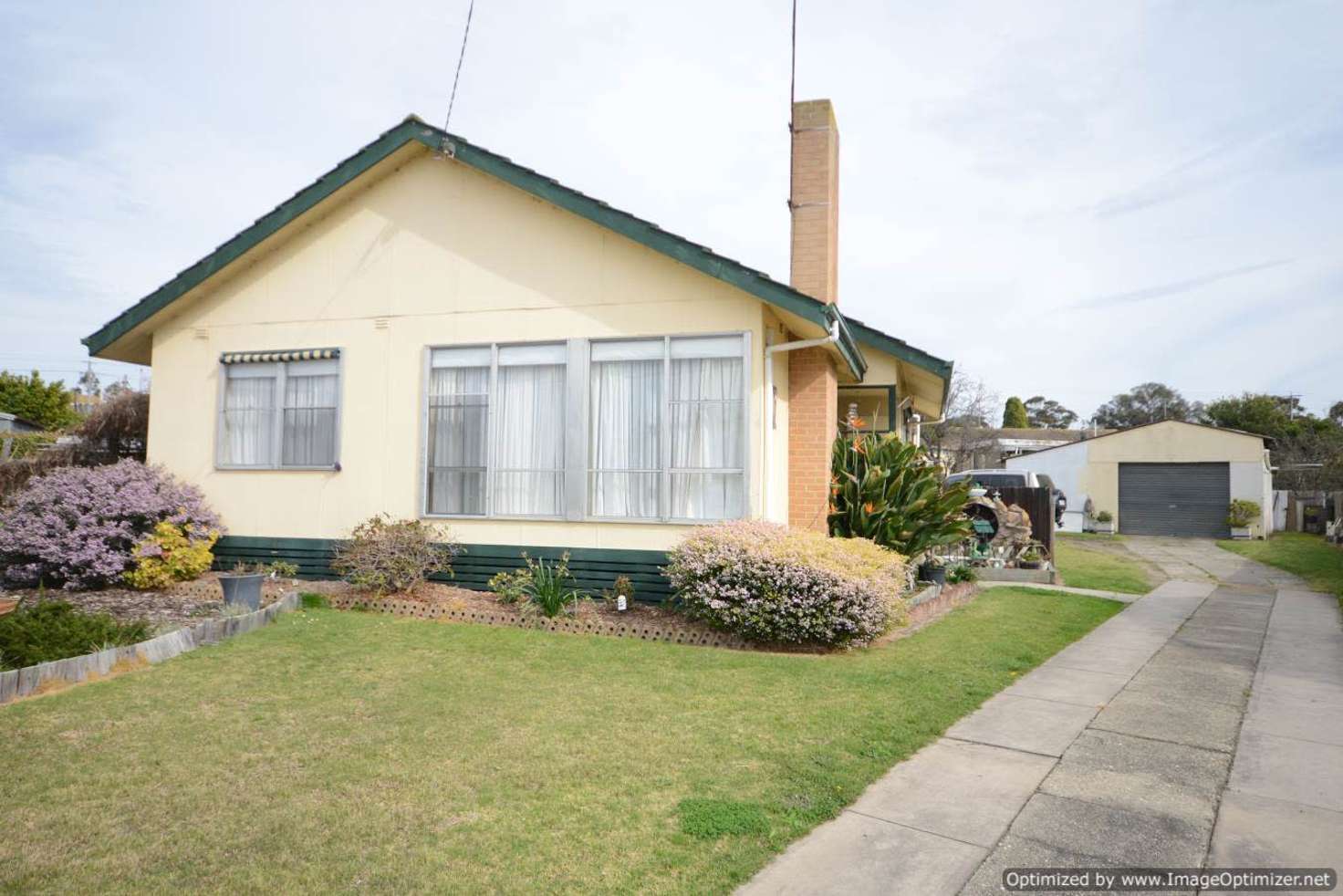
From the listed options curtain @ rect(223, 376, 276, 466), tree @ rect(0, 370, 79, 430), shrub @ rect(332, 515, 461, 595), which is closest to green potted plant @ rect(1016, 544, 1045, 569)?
shrub @ rect(332, 515, 461, 595)

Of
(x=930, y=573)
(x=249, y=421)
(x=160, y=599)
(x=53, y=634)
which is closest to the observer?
(x=53, y=634)

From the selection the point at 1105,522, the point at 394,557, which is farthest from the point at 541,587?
the point at 1105,522

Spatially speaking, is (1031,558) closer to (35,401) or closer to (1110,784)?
(1110,784)

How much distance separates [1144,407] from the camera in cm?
7206

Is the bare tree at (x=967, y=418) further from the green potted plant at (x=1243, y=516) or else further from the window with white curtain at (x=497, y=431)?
the window with white curtain at (x=497, y=431)

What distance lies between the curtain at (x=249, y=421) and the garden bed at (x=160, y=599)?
64.5 inches

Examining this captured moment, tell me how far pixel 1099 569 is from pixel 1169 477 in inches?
647

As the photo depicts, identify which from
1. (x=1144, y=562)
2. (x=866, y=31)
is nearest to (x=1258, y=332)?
(x=1144, y=562)

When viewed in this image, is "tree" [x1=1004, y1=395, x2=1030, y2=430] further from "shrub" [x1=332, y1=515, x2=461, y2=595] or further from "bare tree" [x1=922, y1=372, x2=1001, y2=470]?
"shrub" [x1=332, y1=515, x2=461, y2=595]

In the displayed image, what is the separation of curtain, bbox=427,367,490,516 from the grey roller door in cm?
2867

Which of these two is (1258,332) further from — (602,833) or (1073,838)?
(602,833)

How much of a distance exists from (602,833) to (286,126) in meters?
14.1

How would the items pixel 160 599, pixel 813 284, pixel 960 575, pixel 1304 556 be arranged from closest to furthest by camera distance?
1. pixel 160 599
2. pixel 813 284
3. pixel 960 575
4. pixel 1304 556

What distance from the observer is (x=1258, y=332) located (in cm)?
2064
